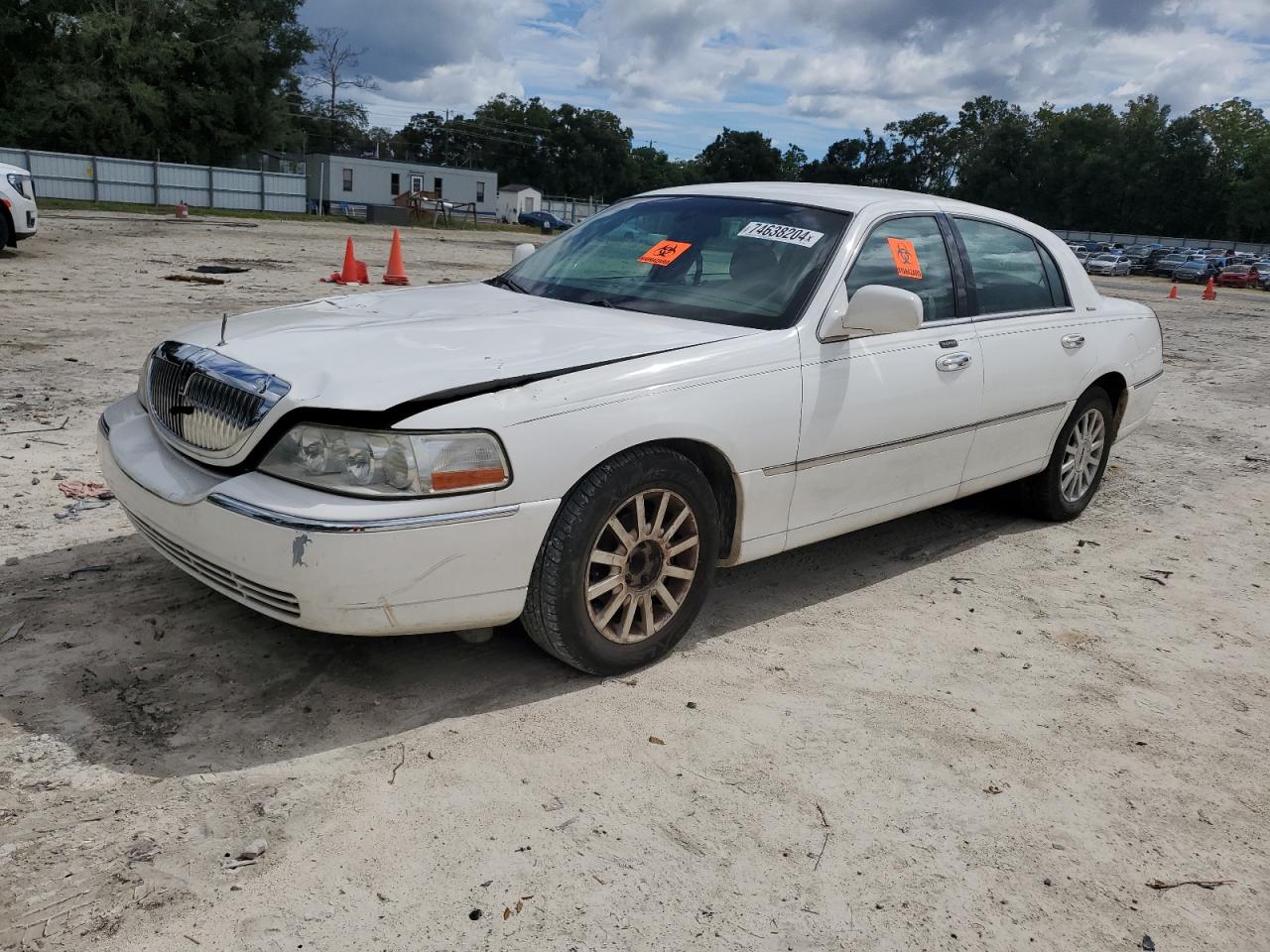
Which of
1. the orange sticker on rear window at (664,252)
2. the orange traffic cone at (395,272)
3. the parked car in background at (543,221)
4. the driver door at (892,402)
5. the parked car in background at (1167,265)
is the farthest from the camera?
the parked car in background at (543,221)

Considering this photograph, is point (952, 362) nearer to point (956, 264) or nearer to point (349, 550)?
point (956, 264)

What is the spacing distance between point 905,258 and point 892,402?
677 mm

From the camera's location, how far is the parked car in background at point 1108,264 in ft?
169

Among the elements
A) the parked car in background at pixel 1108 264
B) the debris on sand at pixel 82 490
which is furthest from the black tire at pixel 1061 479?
the parked car in background at pixel 1108 264

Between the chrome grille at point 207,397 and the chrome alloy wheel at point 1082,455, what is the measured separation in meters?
4.03

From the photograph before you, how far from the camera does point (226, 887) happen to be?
237 cm

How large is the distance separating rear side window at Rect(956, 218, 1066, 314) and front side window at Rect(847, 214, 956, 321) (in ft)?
0.74

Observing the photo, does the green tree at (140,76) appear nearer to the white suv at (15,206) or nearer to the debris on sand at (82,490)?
the white suv at (15,206)

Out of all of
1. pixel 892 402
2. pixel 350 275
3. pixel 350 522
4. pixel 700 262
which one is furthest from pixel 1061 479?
pixel 350 275

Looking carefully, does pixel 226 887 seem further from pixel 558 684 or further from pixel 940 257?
pixel 940 257

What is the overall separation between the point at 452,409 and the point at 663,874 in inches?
53.0

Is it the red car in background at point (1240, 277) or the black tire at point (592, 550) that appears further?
the red car in background at point (1240, 277)

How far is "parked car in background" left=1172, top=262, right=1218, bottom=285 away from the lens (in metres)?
49.8

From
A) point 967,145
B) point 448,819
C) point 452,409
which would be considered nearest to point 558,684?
point 448,819
